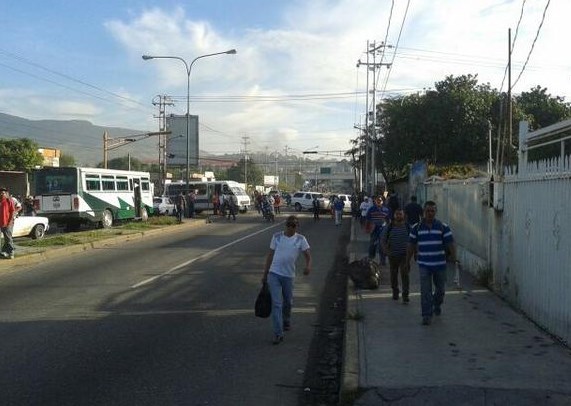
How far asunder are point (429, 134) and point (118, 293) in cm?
3189

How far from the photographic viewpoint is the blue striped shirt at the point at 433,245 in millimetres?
8172

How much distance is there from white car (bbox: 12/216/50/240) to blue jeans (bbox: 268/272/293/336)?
15379 mm

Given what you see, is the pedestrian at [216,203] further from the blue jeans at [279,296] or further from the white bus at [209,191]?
the blue jeans at [279,296]

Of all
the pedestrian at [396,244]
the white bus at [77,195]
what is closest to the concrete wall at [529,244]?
the pedestrian at [396,244]

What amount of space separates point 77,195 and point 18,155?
32.2m

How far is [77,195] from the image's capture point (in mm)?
25391

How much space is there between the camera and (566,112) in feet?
141

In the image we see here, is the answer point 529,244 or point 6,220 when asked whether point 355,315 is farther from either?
point 6,220

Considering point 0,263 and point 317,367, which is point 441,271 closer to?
point 317,367

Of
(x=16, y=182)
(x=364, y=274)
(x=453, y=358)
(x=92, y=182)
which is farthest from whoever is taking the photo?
(x=16, y=182)

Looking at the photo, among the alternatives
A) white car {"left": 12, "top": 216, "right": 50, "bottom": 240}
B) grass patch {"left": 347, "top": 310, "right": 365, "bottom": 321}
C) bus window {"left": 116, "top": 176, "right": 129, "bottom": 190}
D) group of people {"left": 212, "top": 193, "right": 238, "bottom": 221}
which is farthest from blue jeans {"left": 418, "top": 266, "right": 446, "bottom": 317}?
group of people {"left": 212, "top": 193, "right": 238, "bottom": 221}

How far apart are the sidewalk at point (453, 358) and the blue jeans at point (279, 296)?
2.74 feet

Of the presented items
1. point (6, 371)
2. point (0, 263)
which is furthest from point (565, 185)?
point (0, 263)

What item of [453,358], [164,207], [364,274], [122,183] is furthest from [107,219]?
[453,358]
